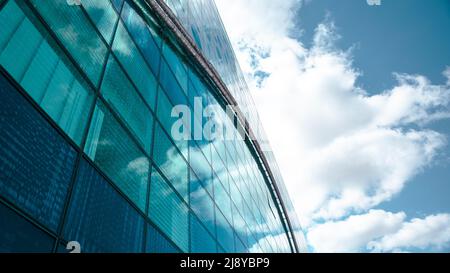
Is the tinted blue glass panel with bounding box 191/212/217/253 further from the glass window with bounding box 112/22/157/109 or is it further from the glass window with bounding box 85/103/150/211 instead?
the glass window with bounding box 112/22/157/109

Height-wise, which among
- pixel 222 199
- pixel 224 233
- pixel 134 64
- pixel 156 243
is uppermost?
pixel 134 64

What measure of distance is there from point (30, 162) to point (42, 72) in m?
1.55

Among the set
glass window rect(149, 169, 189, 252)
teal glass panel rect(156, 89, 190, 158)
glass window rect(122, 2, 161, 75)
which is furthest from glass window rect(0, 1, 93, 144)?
glass window rect(122, 2, 161, 75)

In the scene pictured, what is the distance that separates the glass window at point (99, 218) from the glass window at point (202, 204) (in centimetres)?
332

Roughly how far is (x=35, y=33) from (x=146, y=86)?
3680 millimetres

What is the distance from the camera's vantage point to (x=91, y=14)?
6.50 meters

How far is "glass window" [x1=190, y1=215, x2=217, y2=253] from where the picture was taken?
8328mm

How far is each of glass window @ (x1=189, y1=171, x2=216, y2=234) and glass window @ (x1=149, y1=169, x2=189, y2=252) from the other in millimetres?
916

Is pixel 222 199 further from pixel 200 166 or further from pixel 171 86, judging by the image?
pixel 171 86

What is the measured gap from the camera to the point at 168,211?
7.29m

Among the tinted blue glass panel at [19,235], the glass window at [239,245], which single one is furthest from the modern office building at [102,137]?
the glass window at [239,245]

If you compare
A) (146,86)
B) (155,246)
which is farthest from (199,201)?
(146,86)

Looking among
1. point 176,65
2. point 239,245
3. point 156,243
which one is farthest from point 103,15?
point 239,245
